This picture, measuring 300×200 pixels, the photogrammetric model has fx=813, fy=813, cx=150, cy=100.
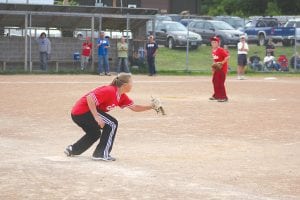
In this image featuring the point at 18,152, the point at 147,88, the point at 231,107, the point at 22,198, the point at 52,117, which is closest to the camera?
the point at 22,198

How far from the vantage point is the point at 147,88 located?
2778 cm

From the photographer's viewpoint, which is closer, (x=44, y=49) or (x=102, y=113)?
(x=102, y=113)

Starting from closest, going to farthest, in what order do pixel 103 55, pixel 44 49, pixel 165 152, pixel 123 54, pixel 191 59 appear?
pixel 165 152 < pixel 103 55 < pixel 44 49 < pixel 123 54 < pixel 191 59

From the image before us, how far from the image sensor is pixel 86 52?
120 feet

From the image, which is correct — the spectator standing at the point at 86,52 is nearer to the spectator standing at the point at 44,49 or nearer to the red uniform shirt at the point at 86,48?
the red uniform shirt at the point at 86,48

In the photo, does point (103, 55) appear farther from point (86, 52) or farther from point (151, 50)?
point (151, 50)

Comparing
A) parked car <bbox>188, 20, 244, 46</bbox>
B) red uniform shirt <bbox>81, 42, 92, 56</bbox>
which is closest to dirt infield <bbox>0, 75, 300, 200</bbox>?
red uniform shirt <bbox>81, 42, 92, 56</bbox>

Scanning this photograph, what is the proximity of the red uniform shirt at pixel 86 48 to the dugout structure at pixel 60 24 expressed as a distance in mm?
Result: 520

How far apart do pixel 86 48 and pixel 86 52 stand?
0.33 m

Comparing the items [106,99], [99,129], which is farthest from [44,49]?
[106,99]

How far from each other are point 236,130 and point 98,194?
708cm

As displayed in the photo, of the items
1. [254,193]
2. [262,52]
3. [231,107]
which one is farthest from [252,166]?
[262,52]

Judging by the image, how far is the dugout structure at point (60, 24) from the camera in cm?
3578

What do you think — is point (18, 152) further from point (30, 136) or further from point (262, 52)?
point (262, 52)
